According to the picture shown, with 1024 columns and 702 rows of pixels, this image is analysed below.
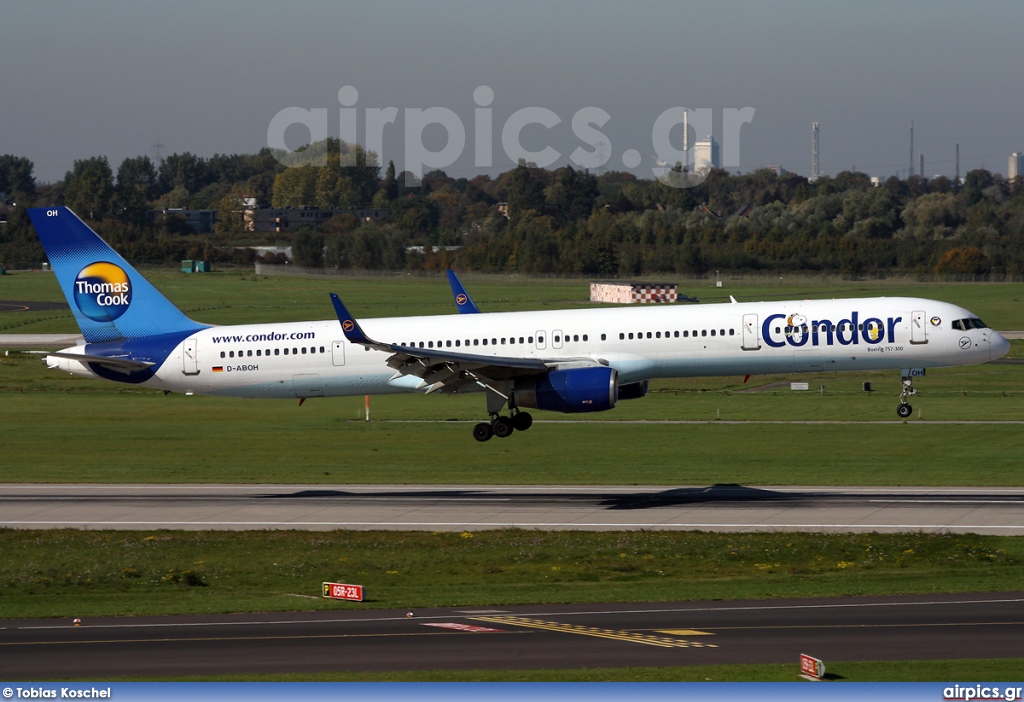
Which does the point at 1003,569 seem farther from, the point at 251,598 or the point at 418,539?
the point at 251,598

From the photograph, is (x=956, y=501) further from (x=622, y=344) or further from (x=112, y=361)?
(x=112, y=361)

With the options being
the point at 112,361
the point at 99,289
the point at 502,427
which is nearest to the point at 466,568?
the point at 502,427

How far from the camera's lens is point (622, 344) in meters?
58.7

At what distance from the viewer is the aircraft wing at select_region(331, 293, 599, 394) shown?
5697 cm

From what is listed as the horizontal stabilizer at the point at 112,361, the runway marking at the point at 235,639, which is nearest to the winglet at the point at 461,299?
the horizontal stabilizer at the point at 112,361

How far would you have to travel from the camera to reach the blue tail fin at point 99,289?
6194cm

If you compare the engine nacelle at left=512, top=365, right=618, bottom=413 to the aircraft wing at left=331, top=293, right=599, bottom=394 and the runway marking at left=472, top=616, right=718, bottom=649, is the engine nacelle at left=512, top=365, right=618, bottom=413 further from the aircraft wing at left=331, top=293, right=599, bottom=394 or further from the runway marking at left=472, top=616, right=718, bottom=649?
the runway marking at left=472, top=616, right=718, bottom=649

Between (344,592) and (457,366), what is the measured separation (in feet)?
59.8

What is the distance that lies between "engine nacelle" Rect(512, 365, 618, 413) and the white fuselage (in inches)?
59.2

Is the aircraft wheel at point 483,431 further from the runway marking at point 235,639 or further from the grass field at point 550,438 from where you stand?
the runway marking at point 235,639

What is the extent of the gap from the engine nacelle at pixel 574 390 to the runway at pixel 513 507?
491cm

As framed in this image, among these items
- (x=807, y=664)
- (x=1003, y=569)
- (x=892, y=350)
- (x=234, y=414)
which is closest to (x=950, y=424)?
(x=892, y=350)

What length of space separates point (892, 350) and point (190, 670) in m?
36.5

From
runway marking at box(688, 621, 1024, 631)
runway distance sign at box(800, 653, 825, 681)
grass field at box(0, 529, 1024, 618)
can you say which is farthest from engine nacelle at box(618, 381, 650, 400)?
runway distance sign at box(800, 653, 825, 681)
